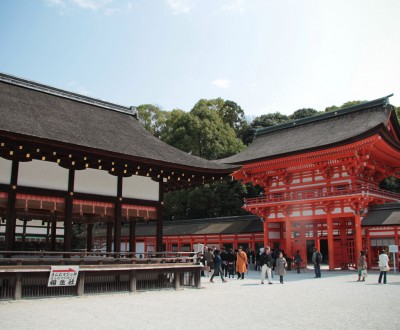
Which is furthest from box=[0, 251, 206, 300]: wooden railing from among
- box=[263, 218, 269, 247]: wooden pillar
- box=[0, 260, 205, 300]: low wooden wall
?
box=[263, 218, 269, 247]: wooden pillar

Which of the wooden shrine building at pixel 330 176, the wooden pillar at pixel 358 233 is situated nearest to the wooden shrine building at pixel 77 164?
the wooden shrine building at pixel 330 176

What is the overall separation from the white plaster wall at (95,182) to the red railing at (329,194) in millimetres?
15649

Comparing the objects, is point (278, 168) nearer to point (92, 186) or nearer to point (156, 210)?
point (156, 210)

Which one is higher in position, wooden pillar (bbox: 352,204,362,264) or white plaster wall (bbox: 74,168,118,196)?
white plaster wall (bbox: 74,168,118,196)

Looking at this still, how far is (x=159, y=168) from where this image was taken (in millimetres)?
16641

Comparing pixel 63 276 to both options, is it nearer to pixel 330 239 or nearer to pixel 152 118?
pixel 330 239

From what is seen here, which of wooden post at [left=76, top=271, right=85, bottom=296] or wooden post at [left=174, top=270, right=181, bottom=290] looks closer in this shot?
wooden post at [left=76, top=271, right=85, bottom=296]

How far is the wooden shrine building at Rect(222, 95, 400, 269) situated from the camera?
2616 centimetres

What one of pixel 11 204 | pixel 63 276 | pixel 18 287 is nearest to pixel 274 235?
pixel 63 276

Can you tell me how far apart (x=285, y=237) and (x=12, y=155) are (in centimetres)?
2247

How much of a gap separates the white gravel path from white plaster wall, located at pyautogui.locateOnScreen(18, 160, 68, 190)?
3.93 metres

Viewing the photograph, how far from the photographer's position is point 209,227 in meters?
35.2

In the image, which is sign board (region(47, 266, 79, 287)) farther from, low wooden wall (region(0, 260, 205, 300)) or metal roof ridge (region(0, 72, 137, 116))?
metal roof ridge (region(0, 72, 137, 116))

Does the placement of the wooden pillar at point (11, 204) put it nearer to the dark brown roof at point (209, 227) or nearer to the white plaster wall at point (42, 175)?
the white plaster wall at point (42, 175)
